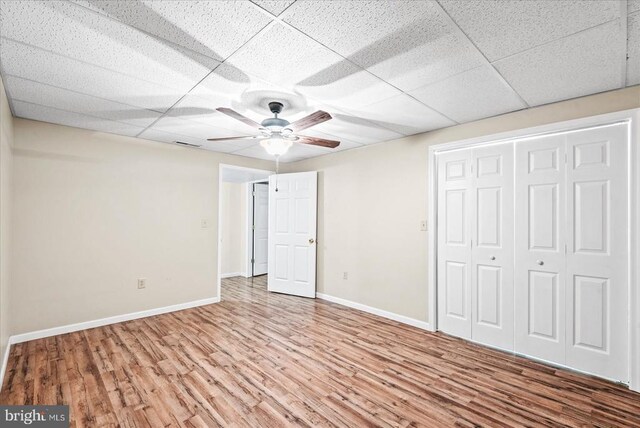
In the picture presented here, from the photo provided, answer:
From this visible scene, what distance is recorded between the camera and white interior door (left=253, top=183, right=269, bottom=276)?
667cm

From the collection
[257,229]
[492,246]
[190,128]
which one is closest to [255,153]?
[190,128]

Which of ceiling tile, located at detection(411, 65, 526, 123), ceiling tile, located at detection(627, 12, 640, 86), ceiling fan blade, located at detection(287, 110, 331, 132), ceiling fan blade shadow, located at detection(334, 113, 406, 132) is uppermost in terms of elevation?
ceiling tile, located at detection(627, 12, 640, 86)

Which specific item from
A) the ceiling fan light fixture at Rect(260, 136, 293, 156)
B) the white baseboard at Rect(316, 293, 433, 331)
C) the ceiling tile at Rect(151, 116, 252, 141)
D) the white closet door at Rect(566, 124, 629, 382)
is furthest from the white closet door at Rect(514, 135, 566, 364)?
the ceiling tile at Rect(151, 116, 252, 141)

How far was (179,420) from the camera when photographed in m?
1.92

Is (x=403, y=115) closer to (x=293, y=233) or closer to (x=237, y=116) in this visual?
(x=237, y=116)

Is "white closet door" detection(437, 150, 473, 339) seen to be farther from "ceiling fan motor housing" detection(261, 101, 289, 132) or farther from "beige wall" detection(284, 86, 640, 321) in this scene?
"ceiling fan motor housing" detection(261, 101, 289, 132)

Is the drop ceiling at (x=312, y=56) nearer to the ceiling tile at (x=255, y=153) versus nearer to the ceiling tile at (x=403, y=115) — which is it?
the ceiling tile at (x=403, y=115)

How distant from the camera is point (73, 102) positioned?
266cm

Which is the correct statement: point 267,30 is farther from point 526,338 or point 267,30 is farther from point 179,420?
point 526,338

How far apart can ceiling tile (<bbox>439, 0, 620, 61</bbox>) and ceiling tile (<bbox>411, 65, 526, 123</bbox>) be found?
352 mm

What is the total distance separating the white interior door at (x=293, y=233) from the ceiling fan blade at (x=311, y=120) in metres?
2.47

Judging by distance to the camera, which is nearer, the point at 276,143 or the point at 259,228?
the point at 276,143

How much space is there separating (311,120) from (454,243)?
2.21m

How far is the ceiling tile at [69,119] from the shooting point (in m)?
2.82
